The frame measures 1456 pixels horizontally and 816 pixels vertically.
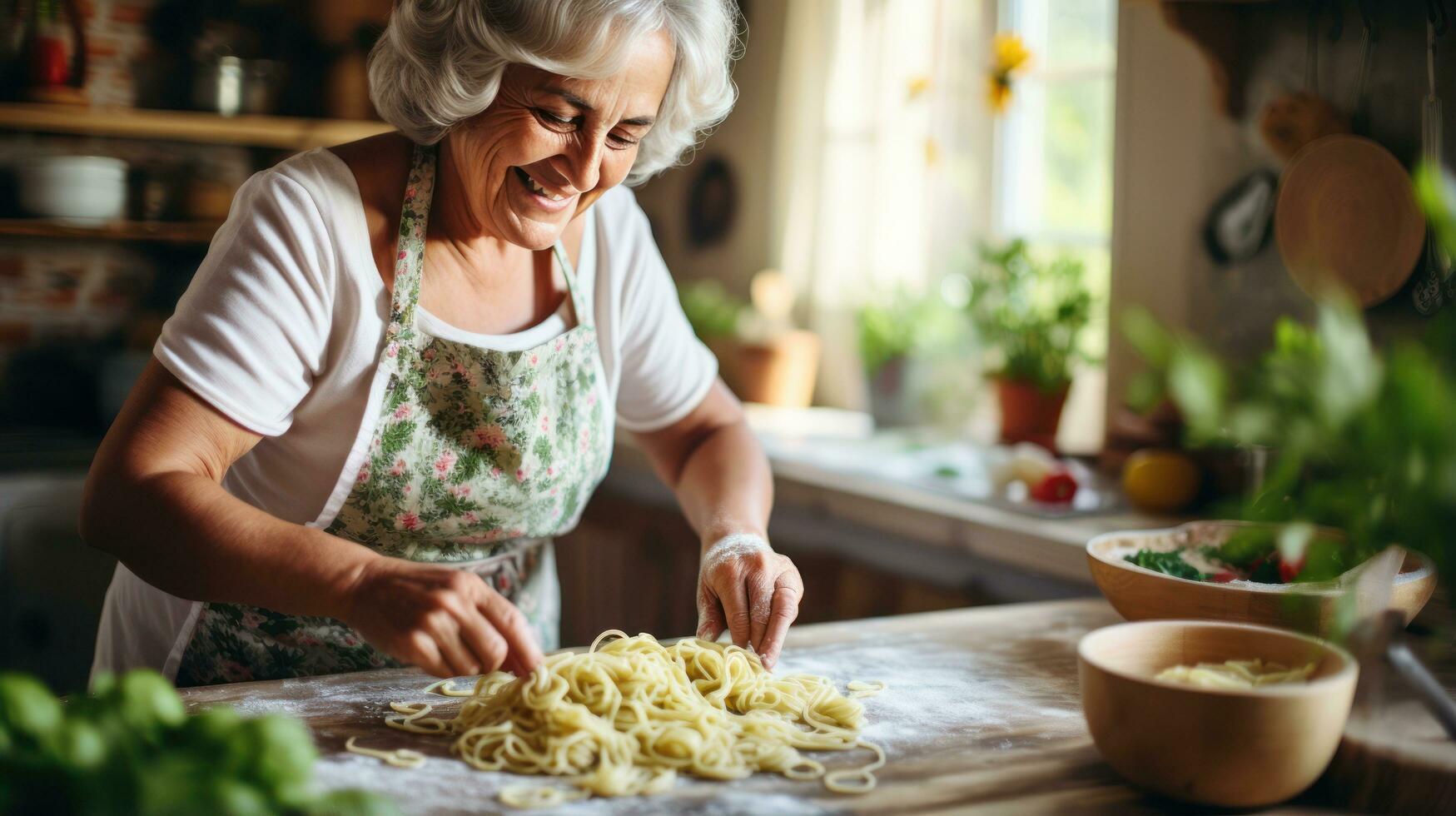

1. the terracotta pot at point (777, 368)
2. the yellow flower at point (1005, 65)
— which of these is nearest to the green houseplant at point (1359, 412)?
the yellow flower at point (1005, 65)

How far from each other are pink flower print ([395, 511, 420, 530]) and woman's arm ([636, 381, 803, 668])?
374 mm

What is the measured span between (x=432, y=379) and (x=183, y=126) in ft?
8.48

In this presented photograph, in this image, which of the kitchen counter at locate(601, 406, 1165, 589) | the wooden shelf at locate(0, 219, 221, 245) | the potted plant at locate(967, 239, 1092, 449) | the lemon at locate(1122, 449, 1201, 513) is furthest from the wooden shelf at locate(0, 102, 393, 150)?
the lemon at locate(1122, 449, 1201, 513)

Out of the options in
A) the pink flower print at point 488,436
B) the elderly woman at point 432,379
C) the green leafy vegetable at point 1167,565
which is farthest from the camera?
the pink flower print at point 488,436

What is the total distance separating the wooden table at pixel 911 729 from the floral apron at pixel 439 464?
0.23 m

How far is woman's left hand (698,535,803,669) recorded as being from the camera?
4.75 feet

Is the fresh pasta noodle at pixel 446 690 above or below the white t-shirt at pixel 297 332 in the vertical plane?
below

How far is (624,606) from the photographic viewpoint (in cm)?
364

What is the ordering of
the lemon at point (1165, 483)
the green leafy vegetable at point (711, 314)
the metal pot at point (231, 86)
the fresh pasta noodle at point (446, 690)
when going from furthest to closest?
1. the green leafy vegetable at point (711, 314)
2. the metal pot at point (231, 86)
3. the lemon at point (1165, 483)
4. the fresh pasta noodle at point (446, 690)

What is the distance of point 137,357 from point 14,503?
2.22 feet

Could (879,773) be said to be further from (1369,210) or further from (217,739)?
(1369,210)

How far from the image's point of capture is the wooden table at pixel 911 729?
1111 millimetres

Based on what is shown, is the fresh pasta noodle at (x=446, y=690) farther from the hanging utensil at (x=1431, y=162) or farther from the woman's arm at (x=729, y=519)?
the hanging utensil at (x=1431, y=162)

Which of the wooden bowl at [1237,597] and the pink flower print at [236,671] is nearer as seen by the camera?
the wooden bowl at [1237,597]
